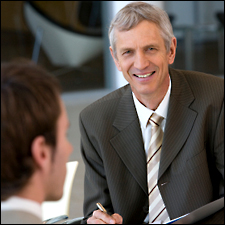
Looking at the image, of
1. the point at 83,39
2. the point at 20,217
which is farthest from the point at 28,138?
the point at 83,39

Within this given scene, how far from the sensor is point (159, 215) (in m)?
1.55

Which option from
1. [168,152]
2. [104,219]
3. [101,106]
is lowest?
[104,219]

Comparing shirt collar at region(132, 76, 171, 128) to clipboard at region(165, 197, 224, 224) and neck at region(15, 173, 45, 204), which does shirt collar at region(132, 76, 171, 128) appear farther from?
neck at region(15, 173, 45, 204)

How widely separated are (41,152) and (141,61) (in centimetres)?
94

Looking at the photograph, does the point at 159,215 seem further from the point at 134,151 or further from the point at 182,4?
the point at 182,4

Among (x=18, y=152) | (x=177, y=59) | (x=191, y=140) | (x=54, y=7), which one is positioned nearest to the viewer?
(x=18, y=152)

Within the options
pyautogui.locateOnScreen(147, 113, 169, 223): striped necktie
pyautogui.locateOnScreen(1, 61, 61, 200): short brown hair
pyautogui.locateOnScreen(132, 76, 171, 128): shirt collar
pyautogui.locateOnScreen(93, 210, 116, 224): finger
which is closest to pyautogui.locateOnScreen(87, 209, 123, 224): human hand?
pyautogui.locateOnScreen(93, 210, 116, 224): finger

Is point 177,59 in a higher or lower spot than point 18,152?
higher

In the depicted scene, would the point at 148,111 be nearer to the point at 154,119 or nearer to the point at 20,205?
the point at 154,119

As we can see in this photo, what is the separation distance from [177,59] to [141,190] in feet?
16.0

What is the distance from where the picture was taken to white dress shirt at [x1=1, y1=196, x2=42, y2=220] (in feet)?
2.32

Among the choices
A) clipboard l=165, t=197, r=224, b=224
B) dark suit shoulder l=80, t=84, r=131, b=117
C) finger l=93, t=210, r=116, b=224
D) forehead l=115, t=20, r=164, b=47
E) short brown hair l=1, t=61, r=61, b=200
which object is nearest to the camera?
short brown hair l=1, t=61, r=61, b=200

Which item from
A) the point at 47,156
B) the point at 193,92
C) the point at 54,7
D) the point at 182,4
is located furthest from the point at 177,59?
the point at 47,156

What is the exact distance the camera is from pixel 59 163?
765mm
